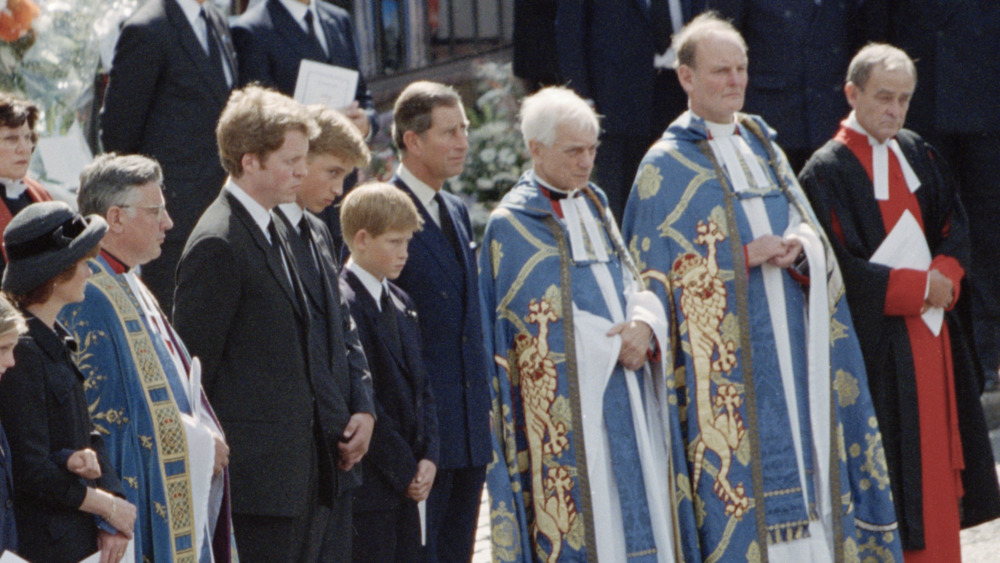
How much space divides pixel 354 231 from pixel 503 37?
4.68 m

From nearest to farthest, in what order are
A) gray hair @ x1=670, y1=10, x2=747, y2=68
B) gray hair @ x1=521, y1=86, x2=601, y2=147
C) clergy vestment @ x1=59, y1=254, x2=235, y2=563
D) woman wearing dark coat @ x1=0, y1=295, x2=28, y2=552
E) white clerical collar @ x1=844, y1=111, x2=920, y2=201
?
woman wearing dark coat @ x1=0, y1=295, x2=28, y2=552, clergy vestment @ x1=59, y1=254, x2=235, y2=563, gray hair @ x1=521, y1=86, x2=601, y2=147, gray hair @ x1=670, y1=10, x2=747, y2=68, white clerical collar @ x1=844, y1=111, x2=920, y2=201

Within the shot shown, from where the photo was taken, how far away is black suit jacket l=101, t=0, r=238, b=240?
5191 millimetres

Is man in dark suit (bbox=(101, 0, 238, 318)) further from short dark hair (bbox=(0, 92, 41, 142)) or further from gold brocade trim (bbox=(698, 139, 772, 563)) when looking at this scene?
gold brocade trim (bbox=(698, 139, 772, 563))

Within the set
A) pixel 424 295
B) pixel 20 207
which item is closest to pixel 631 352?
pixel 424 295

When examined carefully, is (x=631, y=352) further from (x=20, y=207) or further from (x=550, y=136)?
(x=20, y=207)

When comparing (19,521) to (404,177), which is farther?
(404,177)

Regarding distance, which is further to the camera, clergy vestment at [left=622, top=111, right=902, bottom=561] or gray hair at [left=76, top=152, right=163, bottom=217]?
clergy vestment at [left=622, top=111, right=902, bottom=561]

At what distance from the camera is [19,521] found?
3143mm

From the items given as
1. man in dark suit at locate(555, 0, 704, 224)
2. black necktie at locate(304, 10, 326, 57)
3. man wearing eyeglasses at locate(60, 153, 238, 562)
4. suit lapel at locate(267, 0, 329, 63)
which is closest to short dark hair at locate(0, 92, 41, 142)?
man wearing eyeglasses at locate(60, 153, 238, 562)

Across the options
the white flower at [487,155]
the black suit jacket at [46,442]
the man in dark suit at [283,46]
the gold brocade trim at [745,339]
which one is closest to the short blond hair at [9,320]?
the black suit jacket at [46,442]

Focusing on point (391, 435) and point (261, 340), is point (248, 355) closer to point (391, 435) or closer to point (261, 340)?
point (261, 340)

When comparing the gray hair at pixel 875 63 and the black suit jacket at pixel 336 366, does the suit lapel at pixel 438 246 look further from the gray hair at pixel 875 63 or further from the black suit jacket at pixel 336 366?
the gray hair at pixel 875 63

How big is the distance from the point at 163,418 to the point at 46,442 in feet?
1.46

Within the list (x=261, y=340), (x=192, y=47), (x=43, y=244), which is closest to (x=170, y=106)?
(x=192, y=47)
